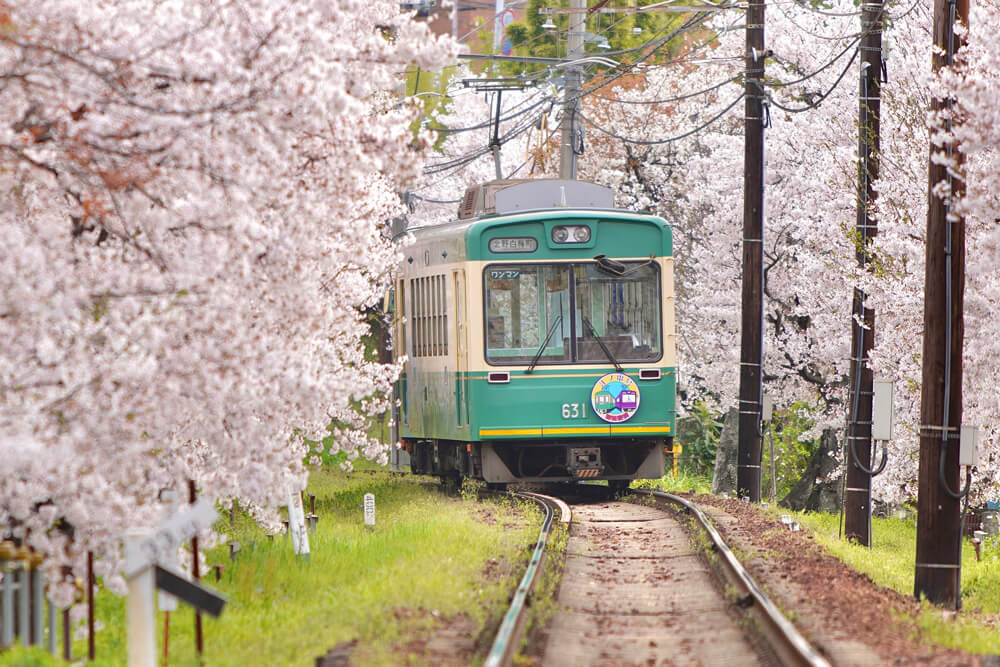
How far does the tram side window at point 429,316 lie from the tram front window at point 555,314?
1414mm

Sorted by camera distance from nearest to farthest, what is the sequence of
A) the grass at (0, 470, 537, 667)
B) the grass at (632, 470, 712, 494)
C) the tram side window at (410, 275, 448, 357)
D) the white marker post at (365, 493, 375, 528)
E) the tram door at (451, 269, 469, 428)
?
the grass at (0, 470, 537, 667), the white marker post at (365, 493, 375, 528), the tram door at (451, 269, 469, 428), the tram side window at (410, 275, 448, 357), the grass at (632, 470, 712, 494)

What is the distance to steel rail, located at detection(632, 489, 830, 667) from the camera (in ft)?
25.8

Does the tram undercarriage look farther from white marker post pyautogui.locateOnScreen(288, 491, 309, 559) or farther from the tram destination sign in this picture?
white marker post pyautogui.locateOnScreen(288, 491, 309, 559)

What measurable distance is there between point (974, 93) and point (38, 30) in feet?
22.3

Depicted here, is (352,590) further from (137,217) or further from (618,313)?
(618,313)

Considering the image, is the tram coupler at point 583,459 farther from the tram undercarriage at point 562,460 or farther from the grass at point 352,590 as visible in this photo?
the grass at point 352,590

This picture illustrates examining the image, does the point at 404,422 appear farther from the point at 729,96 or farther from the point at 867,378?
the point at 729,96

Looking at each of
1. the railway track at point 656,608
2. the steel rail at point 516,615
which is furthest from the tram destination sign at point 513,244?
the steel rail at point 516,615

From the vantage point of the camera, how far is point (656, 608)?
34.6ft

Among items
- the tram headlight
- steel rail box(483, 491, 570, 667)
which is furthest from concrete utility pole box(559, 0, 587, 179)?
steel rail box(483, 491, 570, 667)

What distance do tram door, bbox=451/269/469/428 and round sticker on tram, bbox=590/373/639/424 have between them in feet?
5.16

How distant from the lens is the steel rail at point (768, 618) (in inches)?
310

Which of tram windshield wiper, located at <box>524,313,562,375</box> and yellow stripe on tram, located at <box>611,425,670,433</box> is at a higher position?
tram windshield wiper, located at <box>524,313,562,375</box>

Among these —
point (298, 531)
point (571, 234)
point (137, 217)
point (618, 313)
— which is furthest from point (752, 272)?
point (137, 217)
